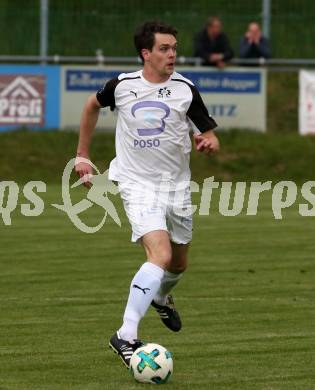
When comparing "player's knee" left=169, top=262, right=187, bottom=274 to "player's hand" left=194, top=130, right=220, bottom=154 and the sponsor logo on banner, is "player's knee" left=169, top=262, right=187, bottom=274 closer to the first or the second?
"player's hand" left=194, top=130, right=220, bottom=154

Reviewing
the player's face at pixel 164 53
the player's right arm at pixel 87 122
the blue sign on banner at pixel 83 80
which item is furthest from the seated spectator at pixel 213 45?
the player's face at pixel 164 53

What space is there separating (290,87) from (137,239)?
59.3ft

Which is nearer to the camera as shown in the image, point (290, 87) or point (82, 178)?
point (82, 178)

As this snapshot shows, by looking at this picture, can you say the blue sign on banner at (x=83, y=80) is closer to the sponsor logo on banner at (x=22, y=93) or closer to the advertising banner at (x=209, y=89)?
the advertising banner at (x=209, y=89)

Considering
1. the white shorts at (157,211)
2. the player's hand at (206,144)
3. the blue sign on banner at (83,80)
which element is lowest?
the blue sign on banner at (83,80)

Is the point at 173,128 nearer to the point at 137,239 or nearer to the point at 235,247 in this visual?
the point at 137,239

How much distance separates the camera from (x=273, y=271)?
13211mm

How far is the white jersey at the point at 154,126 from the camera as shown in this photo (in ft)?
28.0

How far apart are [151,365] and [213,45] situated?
57.3 feet

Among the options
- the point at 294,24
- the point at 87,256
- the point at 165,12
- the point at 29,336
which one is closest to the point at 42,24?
the point at 165,12

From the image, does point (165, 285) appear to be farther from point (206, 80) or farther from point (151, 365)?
point (206, 80)

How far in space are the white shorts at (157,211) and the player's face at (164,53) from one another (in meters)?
0.81

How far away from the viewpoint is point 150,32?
857cm

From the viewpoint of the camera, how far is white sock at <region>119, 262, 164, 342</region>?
787 centimetres
